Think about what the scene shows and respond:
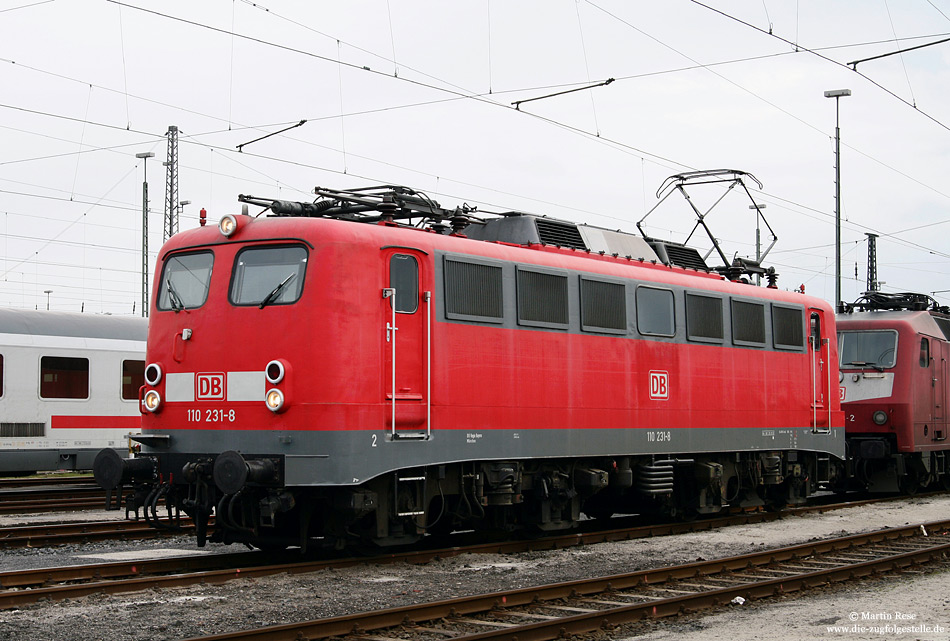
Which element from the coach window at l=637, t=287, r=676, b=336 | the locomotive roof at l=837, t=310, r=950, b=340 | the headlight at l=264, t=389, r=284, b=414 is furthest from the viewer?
the locomotive roof at l=837, t=310, r=950, b=340

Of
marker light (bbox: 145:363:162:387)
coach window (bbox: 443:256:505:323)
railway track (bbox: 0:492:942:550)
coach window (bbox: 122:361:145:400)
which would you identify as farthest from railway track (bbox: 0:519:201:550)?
coach window (bbox: 122:361:145:400)

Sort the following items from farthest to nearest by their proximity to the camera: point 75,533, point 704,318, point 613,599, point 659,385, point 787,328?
point 787,328, point 704,318, point 659,385, point 75,533, point 613,599

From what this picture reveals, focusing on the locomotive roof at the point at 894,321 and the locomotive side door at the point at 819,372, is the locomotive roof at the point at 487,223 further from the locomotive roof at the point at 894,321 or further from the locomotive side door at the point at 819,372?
the locomotive roof at the point at 894,321

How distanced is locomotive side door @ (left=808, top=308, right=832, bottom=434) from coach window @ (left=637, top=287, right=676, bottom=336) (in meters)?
4.35

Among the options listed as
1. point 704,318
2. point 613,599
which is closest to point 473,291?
point 613,599

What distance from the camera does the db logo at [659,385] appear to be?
1574 cm

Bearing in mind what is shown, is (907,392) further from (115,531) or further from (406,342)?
(115,531)

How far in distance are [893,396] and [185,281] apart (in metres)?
15.4

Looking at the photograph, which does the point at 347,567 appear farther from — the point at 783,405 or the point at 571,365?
the point at 783,405

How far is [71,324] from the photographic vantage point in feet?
81.2

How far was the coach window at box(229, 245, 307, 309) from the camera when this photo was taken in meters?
11.8

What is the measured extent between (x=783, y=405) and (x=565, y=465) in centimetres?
559

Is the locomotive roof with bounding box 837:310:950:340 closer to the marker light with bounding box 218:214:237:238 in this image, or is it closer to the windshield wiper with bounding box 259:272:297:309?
the windshield wiper with bounding box 259:272:297:309

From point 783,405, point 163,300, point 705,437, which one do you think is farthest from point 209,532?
point 783,405
